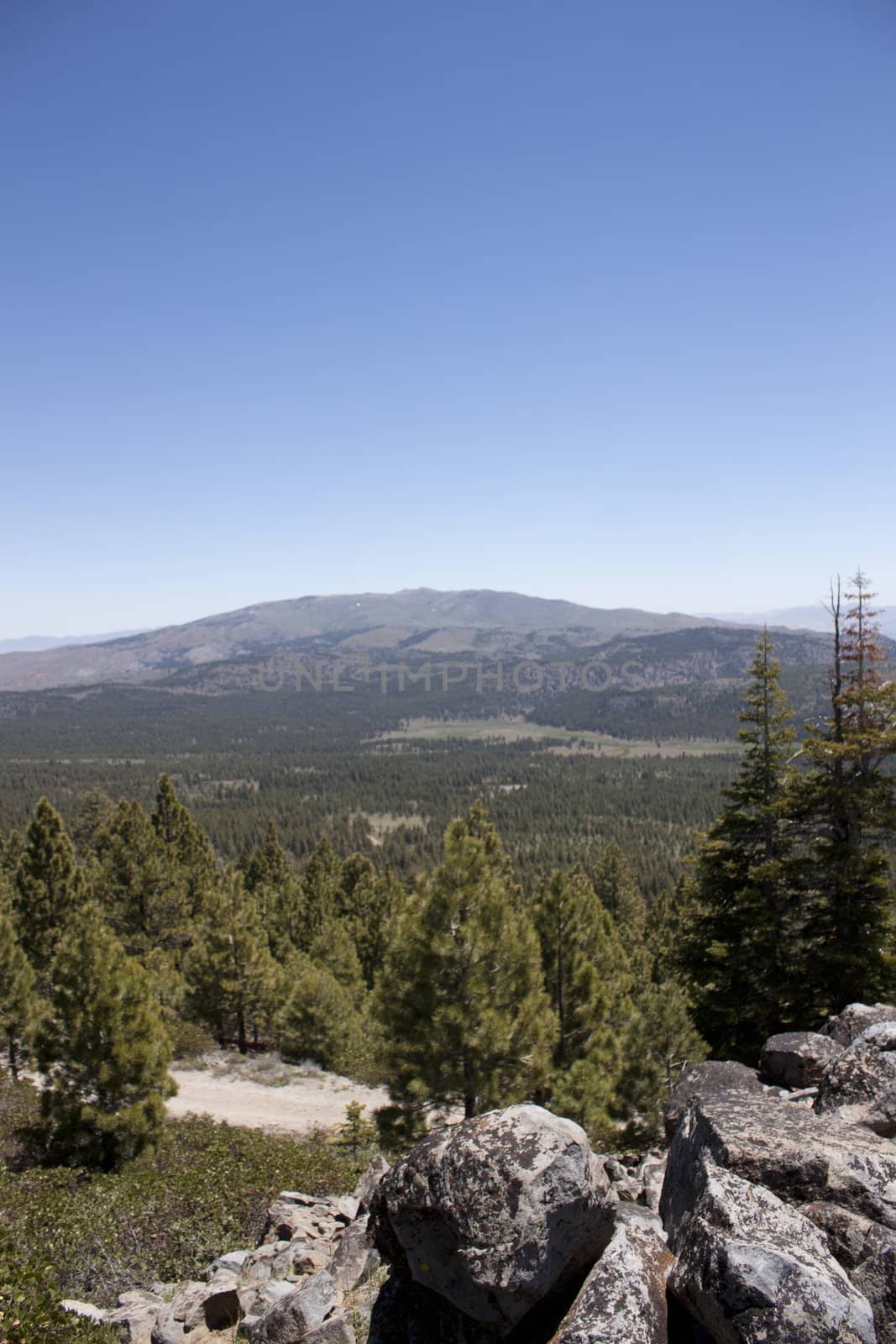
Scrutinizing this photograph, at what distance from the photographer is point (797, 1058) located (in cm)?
1348

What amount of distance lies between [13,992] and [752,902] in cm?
2567

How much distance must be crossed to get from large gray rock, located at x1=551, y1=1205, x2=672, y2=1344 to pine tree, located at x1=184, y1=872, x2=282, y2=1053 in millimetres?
28779

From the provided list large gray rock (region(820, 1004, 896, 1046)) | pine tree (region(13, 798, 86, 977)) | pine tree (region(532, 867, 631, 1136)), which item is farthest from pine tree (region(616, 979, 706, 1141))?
pine tree (region(13, 798, 86, 977))

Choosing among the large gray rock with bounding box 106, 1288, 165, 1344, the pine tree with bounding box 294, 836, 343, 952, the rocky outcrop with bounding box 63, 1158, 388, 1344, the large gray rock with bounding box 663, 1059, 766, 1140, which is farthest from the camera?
the pine tree with bounding box 294, 836, 343, 952

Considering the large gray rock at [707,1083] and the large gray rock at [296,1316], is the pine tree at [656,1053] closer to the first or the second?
the large gray rock at [707,1083]

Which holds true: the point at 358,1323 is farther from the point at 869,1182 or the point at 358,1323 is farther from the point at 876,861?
the point at 876,861

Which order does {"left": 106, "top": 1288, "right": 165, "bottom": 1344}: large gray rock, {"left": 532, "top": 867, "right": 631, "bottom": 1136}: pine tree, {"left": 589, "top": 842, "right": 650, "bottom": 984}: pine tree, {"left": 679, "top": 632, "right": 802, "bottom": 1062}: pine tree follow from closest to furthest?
1. {"left": 106, "top": 1288, "right": 165, "bottom": 1344}: large gray rock
2. {"left": 679, "top": 632, "right": 802, "bottom": 1062}: pine tree
3. {"left": 532, "top": 867, "right": 631, "bottom": 1136}: pine tree
4. {"left": 589, "top": 842, "right": 650, "bottom": 984}: pine tree

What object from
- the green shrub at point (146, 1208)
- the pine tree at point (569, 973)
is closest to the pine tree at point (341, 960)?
the green shrub at point (146, 1208)

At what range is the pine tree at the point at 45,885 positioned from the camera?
1390 inches

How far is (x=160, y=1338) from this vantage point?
366 inches

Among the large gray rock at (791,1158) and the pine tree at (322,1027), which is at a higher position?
the large gray rock at (791,1158)

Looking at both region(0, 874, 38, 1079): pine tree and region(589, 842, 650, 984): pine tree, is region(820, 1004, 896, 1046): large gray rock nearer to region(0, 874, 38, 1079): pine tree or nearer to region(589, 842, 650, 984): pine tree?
region(0, 874, 38, 1079): pine tree

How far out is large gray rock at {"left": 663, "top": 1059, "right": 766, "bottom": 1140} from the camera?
12.7m

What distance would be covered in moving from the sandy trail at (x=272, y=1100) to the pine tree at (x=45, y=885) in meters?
10.5
